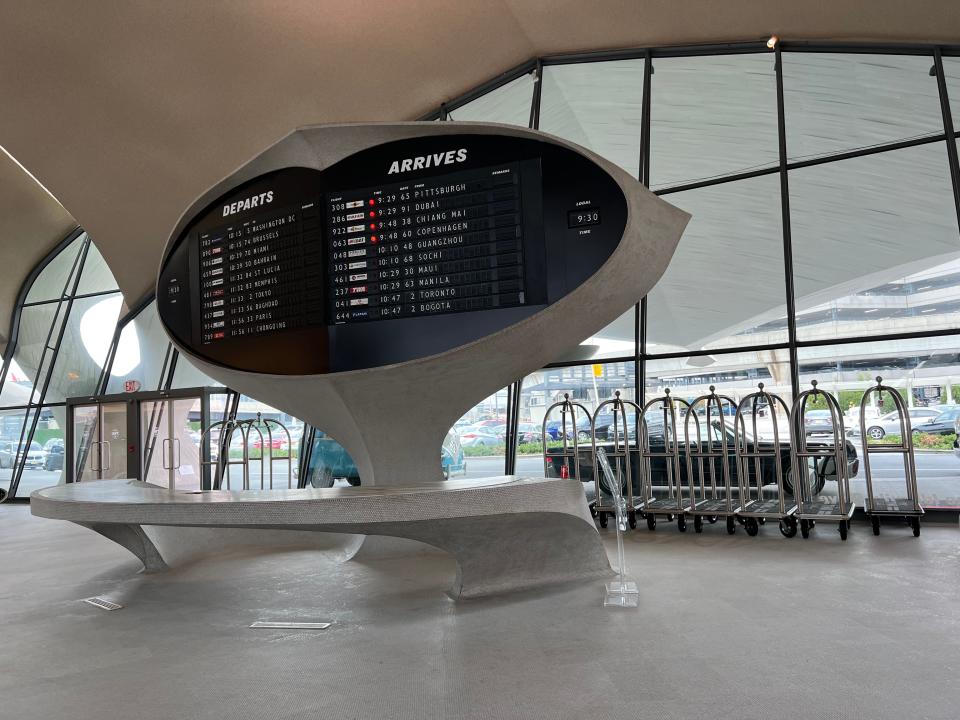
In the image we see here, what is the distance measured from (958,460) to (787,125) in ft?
12.5

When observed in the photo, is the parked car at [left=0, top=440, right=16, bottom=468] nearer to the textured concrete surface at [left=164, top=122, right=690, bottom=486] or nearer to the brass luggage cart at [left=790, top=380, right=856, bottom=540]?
the textured concrete surface at [left=164, top=122, right=690, bottom=486]

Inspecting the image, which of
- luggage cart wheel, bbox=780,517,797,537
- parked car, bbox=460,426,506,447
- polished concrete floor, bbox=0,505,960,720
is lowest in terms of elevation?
polished concrete floor, bbox=0,505,960,720

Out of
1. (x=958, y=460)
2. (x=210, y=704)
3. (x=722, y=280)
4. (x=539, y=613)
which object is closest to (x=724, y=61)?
(x=722, y=280)

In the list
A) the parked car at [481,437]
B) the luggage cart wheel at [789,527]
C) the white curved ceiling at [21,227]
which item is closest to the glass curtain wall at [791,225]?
the parked car at [481,437]

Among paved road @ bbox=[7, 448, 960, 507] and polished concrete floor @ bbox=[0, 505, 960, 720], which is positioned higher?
paved road @ bbox=[7, 448, 960, 507]

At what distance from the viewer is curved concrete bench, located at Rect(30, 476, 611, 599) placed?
3.25m

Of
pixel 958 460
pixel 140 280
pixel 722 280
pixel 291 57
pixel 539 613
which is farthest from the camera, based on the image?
pixel 140 280

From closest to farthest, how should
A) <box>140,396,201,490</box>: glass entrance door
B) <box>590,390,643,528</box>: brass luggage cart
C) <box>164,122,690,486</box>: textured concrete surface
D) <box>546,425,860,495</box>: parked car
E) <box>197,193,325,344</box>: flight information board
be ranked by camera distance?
<box>164,122,690,486</box>: textured concrete surface, <box>197,193,325,344</box>: flight information board, <box>590,390,643,528</box>: brass luggage cart, <box>546,425,860,495</box>: parked car, <box>140,396,201,490</box>: glass entrance door

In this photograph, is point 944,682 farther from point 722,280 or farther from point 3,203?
point 3,203

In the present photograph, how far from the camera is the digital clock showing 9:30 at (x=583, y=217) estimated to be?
→ 14.5 ft

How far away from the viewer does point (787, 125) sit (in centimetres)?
768

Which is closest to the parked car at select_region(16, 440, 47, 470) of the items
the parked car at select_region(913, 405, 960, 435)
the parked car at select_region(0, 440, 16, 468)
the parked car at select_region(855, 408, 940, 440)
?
the parked car at select_region(0, 440, 16, 468)

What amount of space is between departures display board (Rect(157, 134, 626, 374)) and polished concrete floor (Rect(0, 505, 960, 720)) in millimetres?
1624

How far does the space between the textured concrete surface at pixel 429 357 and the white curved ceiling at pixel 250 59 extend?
3427 mm
